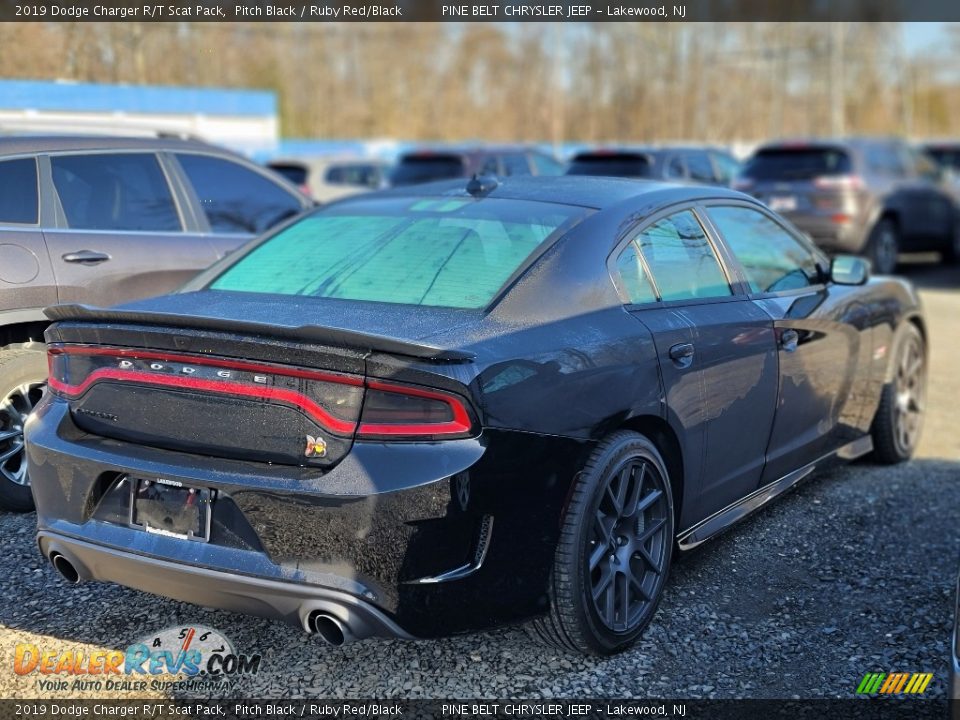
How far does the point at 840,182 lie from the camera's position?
13.5m

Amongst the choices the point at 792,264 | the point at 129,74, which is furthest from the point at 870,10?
the point at 792,264

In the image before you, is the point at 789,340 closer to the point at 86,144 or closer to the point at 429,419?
the point at 429,419

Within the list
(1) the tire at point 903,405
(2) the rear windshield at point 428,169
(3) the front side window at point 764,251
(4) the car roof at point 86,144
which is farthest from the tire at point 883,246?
(4) the car roof at point 86,144

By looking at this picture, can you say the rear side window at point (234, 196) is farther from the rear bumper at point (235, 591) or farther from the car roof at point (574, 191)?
the rear bumper at point (235, 591)

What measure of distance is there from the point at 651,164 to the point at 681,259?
10919 millimetres

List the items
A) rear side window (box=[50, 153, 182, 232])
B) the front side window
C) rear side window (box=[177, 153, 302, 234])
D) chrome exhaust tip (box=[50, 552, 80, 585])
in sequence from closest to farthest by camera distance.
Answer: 1. chrome exhaust tip (box=[50, 552, 80, 585])
2. the front side window
3. rear side window (box=[50, 153, 182, 232])
4. rear side window (box=[177, 153, 302, 234])

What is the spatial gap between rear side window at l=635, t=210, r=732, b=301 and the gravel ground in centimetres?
111

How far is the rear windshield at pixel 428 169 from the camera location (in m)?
15.9

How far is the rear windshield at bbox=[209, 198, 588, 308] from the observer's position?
144 inches

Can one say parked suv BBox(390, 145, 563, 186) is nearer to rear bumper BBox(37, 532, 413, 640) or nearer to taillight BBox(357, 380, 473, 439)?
rear bumper BBox(37, 532, 413, 640)

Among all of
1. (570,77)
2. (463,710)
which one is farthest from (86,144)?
(570,77)

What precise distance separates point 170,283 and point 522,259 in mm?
2589

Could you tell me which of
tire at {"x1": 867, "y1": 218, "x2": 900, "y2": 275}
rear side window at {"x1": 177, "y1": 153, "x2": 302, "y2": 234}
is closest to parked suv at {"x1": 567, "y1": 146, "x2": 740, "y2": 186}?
tire at {"x1": 867, "y1": 218, "x2": 900, "y2": 275}

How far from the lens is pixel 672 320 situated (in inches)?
150
